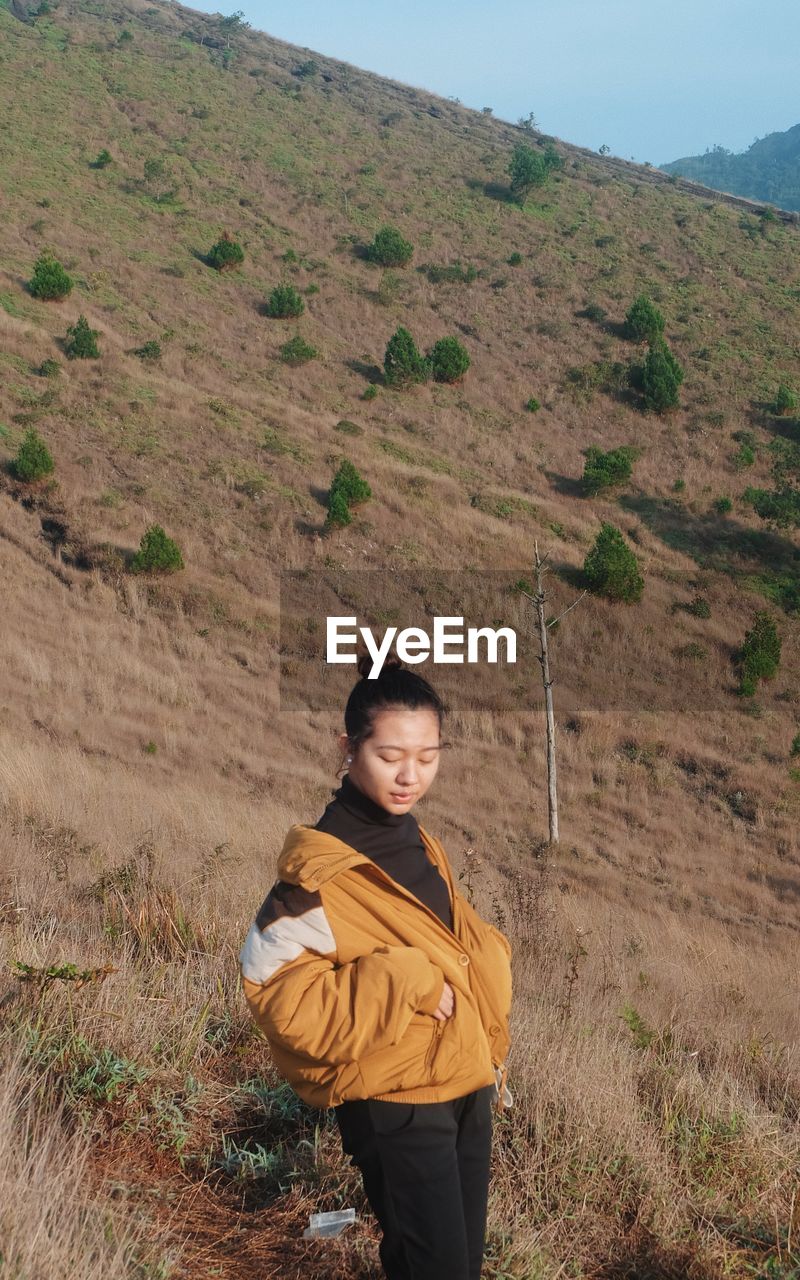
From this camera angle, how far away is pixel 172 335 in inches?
1324

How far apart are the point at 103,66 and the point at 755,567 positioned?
52.7 metres

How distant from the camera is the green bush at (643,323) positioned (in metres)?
39.7

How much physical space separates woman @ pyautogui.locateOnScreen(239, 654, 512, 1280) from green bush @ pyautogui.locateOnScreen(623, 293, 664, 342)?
4118 cm

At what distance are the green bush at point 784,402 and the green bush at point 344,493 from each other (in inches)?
731

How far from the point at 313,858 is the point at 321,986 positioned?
0.87ft

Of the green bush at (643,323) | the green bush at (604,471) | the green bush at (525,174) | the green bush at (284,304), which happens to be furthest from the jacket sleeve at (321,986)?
the green bush at (525,174)

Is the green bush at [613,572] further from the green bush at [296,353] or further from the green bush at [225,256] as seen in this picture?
the green bush at [225,256]

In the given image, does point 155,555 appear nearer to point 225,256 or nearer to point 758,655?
point 758,655

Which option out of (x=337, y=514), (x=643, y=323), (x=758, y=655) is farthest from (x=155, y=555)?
(x=643, y=323)

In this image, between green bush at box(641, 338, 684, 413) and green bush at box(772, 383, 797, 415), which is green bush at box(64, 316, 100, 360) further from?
green bush at box(772, 383, 797, 415)

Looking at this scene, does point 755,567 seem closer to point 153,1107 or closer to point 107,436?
point 107,436

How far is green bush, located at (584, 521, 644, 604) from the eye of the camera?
957 inches

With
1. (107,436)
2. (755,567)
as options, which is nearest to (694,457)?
(755,567)


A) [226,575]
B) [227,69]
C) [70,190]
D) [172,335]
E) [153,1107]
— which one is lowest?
[153,1107]
